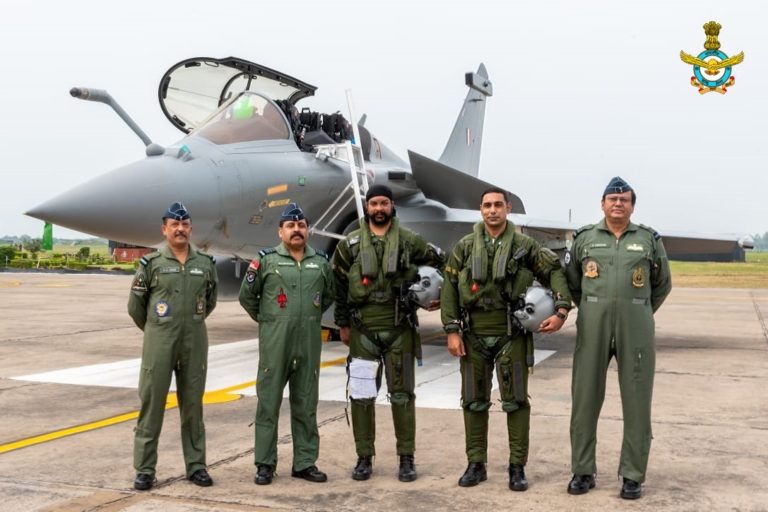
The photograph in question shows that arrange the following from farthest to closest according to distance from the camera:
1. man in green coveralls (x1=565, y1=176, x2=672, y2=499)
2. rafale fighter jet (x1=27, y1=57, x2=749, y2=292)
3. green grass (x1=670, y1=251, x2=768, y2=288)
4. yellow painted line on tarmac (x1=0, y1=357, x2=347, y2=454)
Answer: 1. green grass (x1=670, y1=251, x2=768, y2=288)
2. rafale fighter jet (x1=27, y1=57, x2=749, y2=292)
3. yellow painted line on tarmac (x1=0, y1=357, x2=347, y2=454)
4. man in green coveralls (x1=565, y1=176, x2=672, y2=499)

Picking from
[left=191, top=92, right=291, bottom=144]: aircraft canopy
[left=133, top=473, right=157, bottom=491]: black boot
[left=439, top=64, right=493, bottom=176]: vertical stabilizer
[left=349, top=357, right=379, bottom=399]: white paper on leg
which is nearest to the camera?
[left=133, top=473, right=157, bottom=491]: black boot

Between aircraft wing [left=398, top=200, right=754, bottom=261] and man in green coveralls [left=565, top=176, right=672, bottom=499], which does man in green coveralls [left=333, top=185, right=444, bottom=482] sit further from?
aircraft wing [left=398, top=200, right=754, bottom=261]

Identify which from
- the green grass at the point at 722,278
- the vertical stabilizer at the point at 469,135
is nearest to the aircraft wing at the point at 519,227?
the vertical stabilizer at the point at 469,135

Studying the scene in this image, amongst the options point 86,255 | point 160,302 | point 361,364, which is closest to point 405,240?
point 361,364

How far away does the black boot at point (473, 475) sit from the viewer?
4.70 metres

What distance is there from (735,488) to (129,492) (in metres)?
3.66

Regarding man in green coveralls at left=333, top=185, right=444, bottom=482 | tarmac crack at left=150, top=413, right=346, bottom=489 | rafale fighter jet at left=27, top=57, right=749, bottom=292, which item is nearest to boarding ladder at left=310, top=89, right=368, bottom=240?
rafale fighter jet at left=27, top=57, right=749, bottom=292

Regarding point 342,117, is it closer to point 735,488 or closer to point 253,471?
point 253,471

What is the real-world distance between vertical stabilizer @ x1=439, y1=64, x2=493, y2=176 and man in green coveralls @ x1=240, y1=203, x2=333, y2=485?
522 inches

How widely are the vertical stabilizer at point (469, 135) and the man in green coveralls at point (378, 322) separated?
13.0 meters

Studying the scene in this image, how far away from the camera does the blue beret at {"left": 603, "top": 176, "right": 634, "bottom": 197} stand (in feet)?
15.8

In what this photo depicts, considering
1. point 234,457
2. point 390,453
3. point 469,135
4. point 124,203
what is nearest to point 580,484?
point 390,453

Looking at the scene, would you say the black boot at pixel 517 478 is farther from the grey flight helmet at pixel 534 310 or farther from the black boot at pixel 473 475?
the grey flight helmet at pixel 534 310

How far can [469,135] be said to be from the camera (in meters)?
18.6
